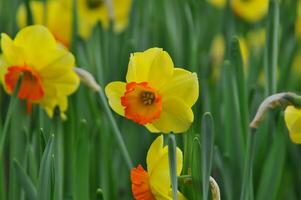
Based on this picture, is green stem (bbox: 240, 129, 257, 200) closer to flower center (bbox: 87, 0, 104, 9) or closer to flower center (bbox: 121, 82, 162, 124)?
flower center (bbox: 121, 82, 162, 124)

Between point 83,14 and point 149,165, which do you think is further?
point 83,14

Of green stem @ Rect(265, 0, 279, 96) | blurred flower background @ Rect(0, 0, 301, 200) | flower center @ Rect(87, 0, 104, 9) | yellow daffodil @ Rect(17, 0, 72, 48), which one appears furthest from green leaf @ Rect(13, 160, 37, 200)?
flower center @ Rect(87, 0, 104, 9)

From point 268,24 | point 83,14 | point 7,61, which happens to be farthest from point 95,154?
point 83,14

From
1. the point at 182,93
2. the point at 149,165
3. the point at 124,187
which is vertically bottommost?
the point at 124,187

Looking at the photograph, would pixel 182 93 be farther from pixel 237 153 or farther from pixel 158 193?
pixel 237 153

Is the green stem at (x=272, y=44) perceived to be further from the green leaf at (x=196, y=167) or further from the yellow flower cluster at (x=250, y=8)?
the yellow flower cluster at (x=250, y=8)

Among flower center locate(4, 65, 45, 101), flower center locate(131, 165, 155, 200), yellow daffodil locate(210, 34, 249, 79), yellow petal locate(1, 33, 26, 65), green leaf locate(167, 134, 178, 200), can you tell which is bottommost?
yellow daffodil locate(210, 34, 249, 79)

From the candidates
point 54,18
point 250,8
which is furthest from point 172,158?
point 250,8
